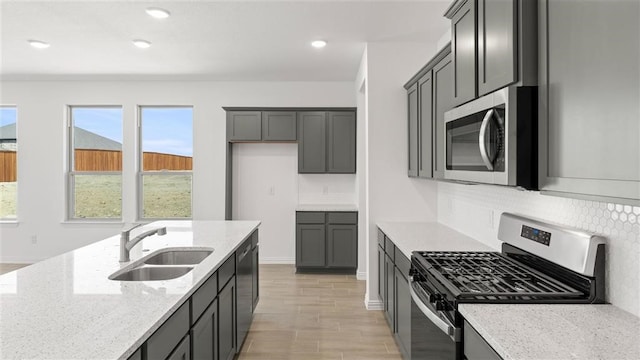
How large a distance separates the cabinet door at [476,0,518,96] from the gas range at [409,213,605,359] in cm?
73

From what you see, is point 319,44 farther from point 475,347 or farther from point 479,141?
point 475,347

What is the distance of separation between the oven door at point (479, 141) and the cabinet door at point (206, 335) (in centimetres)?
153

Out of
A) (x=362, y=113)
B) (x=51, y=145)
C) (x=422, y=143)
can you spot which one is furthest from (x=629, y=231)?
(x=51, y=145)

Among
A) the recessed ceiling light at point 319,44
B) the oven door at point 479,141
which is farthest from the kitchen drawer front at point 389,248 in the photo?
the recessed ceiling light at point 319,44

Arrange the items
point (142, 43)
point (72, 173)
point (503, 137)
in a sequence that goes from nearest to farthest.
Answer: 1. point (503, 137)
2. point (142, 43)
3. point (72, 173)

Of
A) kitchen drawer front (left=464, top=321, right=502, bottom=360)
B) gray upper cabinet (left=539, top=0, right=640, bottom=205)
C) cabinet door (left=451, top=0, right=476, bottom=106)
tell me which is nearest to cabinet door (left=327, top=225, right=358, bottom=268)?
cabinet door (left=451, top=0, right=476, bottom=106)

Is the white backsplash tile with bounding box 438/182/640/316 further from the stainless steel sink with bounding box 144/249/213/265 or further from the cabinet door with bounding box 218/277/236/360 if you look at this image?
the stainless steel sink with bounding box 144/249/213/265

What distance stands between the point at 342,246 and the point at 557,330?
4.09 metres

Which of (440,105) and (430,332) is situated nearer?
(430,332)

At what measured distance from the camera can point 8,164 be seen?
6.07m

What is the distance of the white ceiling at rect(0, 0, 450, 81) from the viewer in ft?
10.6

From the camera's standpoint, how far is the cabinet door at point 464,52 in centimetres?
198

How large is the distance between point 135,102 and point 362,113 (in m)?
3.42

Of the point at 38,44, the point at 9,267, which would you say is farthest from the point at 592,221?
the point at 9,267
